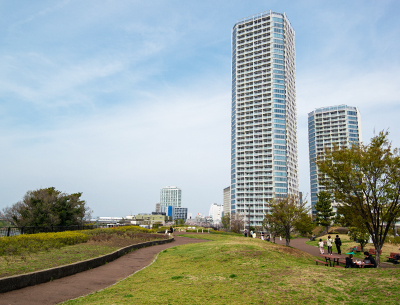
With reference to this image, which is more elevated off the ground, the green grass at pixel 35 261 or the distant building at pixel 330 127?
the distant building at pixel 330 127

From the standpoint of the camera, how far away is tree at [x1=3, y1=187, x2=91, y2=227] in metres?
36.2

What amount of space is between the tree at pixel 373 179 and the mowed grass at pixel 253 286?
657 cm

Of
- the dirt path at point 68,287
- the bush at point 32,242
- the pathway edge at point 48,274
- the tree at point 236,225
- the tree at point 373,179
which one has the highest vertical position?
the tree at point 373,179

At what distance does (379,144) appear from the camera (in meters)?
17.7

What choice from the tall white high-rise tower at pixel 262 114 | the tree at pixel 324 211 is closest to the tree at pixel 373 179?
the tree at pixel 324 211

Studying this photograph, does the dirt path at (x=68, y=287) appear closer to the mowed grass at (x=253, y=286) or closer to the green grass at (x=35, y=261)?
the mowed grass at (x=253, y=286)

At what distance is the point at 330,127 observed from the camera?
547ft

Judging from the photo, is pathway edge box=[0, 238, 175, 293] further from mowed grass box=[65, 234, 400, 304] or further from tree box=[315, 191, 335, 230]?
tree box=[315, 191, 335, 230]

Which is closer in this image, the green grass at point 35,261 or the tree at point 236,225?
the green grass at point 35,261

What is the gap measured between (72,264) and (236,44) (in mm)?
146658

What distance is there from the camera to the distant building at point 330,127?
162 metres

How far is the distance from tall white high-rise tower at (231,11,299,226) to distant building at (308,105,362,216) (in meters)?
31.7

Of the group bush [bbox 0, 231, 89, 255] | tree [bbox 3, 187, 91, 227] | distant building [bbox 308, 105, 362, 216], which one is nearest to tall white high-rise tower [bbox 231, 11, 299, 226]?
distant building [bbox 308, 105, 362, 216]

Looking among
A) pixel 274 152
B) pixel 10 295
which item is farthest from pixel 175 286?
pixel 274 152
